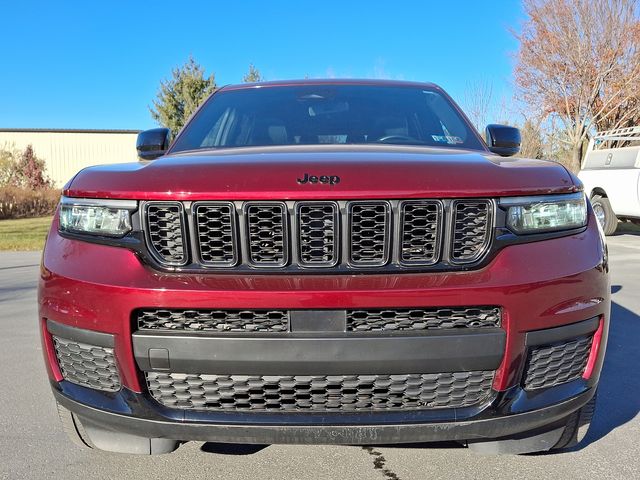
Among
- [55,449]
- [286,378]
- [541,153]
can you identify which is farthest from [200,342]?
[541,153]

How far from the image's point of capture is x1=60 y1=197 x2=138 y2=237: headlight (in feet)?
6.58

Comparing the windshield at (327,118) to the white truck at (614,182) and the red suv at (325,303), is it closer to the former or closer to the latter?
the red suv at (325,303)

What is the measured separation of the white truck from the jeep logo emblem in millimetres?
10096

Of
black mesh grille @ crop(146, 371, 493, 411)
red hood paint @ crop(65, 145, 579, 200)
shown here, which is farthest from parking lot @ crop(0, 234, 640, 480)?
red hood paint @ crop(65, 145, 579, 200)

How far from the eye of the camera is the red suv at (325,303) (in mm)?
1860

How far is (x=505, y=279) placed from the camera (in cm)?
190

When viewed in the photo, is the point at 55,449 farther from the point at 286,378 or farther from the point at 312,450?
the point at 286,378

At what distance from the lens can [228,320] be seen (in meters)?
1.88

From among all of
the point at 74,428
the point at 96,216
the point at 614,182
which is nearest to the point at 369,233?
the point at 96,216

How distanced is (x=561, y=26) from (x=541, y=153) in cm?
405

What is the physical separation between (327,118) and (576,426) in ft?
6.88

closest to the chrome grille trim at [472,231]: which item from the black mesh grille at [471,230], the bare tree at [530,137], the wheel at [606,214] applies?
the black mesh grille at [471,230]

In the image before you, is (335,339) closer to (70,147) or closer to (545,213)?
(545,213)

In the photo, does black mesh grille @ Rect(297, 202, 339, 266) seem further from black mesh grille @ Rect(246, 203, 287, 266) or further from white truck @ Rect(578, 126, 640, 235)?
white truck @ Rect(578, 126, 640, 235)
